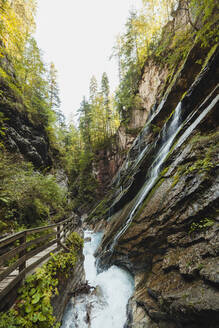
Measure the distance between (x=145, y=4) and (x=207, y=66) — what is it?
55.7 feet

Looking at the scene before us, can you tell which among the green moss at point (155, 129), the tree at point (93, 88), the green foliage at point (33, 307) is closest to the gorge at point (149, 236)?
the green foliage at point (33, 307)

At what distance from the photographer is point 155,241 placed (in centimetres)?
436

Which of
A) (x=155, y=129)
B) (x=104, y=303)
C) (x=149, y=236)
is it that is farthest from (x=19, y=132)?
(x=104, y=303)

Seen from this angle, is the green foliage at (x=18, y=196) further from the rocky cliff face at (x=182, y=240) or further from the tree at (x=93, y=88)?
the tree at (x=93, y=88)

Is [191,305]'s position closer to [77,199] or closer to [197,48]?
[197,48]

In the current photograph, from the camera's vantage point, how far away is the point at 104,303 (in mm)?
4648

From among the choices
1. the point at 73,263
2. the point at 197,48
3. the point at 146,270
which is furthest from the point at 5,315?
the point at 197,48

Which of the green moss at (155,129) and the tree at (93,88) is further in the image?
the tree at (93,88)

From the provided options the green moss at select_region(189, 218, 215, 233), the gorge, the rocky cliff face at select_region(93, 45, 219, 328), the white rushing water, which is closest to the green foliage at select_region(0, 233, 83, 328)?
the gorge

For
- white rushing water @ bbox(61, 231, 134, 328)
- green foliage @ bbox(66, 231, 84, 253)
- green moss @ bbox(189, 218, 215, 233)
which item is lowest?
white rushing water @ bbox(61, 231, 134, 328)

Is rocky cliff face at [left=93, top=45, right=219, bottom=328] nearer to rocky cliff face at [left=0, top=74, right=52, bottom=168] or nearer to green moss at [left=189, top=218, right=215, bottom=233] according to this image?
green moss at [left=189, top=218, right=215, bottom=233]

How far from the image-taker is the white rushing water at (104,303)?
4.01 meters

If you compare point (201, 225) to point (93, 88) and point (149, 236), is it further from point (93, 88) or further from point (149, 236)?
point (93, 88)

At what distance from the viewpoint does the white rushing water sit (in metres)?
4.01
